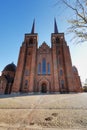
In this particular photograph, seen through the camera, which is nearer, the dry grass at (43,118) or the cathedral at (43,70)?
the dry grass at (43,118)

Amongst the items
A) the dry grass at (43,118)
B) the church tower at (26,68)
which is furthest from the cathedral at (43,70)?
the dry grass at (43,118)

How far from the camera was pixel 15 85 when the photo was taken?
21.2 meters

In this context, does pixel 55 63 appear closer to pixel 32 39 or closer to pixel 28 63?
pixel 28 63

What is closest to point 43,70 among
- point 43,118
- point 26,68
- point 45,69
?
point 45,69

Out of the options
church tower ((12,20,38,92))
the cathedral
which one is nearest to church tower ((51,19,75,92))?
the cathedral

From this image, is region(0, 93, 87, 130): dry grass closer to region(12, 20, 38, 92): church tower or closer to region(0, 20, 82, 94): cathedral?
region(0, 20, 82, 94): cathedral

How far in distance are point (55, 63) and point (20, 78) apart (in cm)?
920

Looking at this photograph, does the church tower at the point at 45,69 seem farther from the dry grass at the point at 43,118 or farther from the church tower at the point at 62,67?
the dry grass at the point at 43,118

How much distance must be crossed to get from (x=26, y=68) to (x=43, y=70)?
171 inches

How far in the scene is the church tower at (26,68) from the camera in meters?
21.3

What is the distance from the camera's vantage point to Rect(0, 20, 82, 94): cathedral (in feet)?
69.8

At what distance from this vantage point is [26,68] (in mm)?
23531

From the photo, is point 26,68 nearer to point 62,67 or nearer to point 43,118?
point 62,67

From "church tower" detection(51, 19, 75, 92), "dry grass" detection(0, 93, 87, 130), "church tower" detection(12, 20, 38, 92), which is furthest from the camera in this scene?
"church tower" detection(12, 20, 38, 92)
